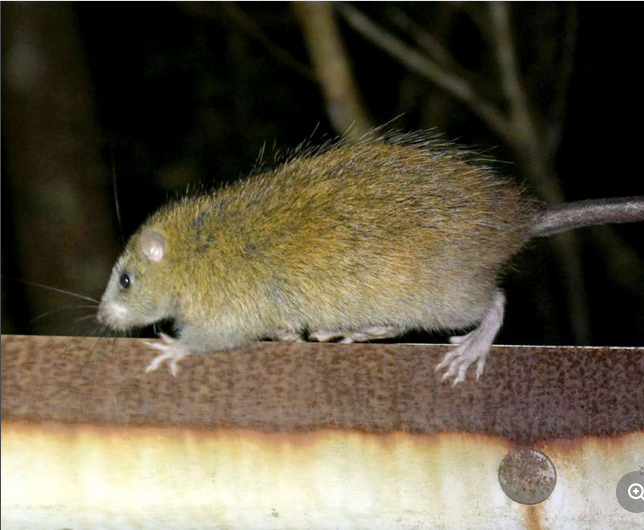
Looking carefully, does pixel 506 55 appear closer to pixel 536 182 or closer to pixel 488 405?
pixel 536 182

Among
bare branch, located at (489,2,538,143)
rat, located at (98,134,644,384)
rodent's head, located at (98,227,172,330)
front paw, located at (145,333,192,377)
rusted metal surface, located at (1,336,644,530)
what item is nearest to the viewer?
rusted metal surface, located at (1,336,644,530)

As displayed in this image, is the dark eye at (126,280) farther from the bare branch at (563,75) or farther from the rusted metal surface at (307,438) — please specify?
the bare branch at (563,75)

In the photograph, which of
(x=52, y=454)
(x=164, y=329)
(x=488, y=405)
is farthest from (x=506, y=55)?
(x=52, y=454)

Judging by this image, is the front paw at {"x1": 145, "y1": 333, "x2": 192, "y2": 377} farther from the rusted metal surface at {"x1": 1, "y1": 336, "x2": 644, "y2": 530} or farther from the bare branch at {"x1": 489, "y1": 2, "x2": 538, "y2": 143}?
the bare branch at {"x1": 489, "y1": 2, "x2": 538, "y2": 143}

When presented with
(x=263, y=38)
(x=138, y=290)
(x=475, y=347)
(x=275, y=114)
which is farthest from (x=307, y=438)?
(x=275, y=114)

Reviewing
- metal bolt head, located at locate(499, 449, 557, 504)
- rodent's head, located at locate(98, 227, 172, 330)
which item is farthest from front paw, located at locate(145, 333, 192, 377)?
metal bolt head, located at locate(499, 449, 557, 504)
